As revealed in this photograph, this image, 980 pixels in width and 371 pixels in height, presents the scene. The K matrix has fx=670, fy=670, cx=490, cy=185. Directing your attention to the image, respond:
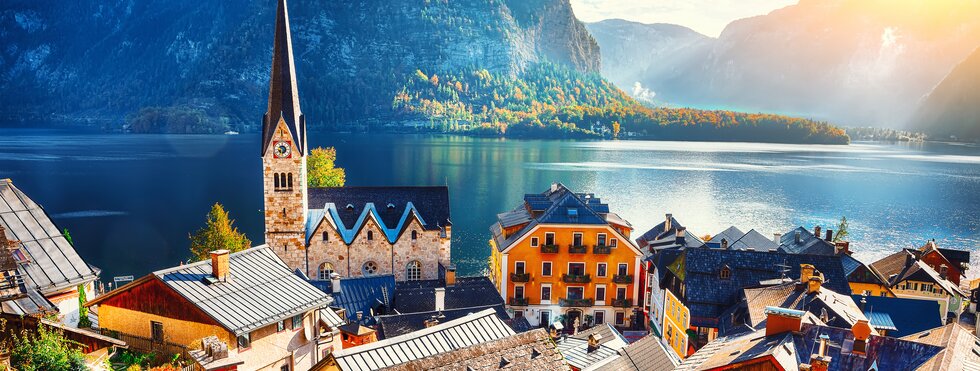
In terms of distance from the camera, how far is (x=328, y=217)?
159ft

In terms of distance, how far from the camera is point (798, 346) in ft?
68.2

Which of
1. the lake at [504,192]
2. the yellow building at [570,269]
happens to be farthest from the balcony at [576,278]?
the lake at [504,192]

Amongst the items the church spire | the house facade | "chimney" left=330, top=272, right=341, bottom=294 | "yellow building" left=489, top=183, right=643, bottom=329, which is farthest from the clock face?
the house facade

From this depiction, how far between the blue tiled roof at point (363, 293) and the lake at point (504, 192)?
84.0 ft

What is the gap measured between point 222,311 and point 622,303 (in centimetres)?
3254

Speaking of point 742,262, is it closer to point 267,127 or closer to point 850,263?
point 850,263

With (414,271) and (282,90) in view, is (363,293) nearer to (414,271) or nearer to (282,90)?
(414,271)

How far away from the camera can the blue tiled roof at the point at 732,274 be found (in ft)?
124

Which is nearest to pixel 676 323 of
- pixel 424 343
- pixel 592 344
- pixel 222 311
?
pixel 592 344

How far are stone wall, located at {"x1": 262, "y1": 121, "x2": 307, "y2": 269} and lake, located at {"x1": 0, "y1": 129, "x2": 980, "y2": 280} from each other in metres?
21.1

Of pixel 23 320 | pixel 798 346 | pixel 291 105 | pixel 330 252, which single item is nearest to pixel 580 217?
pixel 330 252

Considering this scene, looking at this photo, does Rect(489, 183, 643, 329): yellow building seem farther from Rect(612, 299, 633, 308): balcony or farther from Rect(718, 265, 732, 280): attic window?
Rect(718, 265, 732, 280): attic window

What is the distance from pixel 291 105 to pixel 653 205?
77.6 m

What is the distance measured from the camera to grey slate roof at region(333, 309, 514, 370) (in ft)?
47.8
